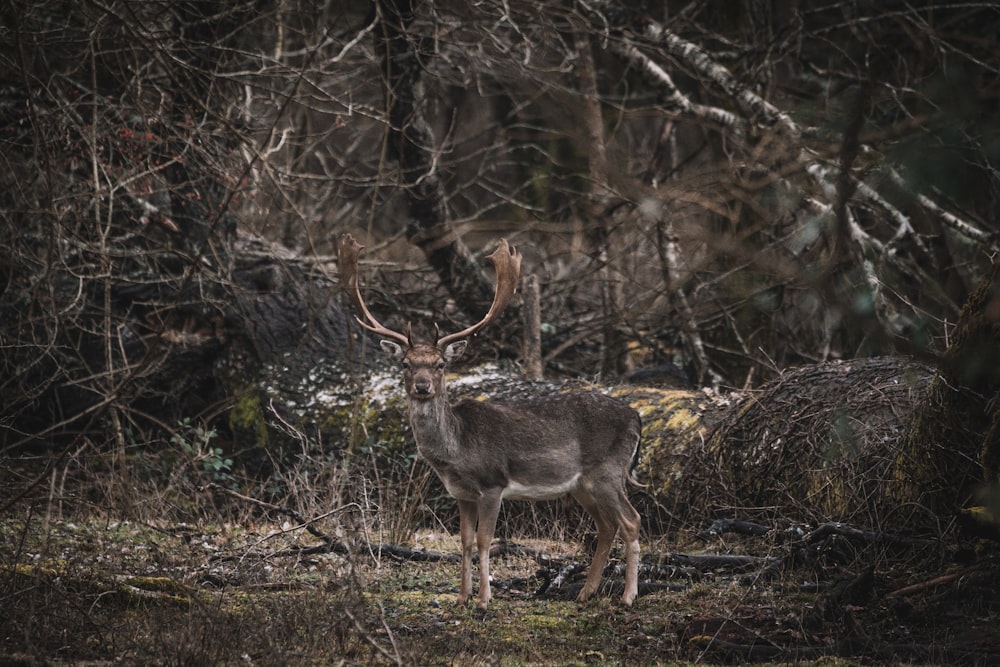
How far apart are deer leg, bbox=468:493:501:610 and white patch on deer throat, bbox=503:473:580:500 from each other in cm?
13

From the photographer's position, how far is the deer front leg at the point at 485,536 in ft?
23.7

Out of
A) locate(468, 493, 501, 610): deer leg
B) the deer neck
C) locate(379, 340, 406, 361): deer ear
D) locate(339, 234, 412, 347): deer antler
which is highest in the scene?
locate(339, 234, 412, 347): deer antler

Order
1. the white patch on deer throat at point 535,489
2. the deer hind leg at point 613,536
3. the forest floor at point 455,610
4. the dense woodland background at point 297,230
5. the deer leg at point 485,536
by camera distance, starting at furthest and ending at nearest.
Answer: the dense woodland background at point 297,230 → the white patch on deer throat at point 535,489 → the deer hind leg at point 613,536 → the deer leg at point 485,536 → the forest floor at point 455,610

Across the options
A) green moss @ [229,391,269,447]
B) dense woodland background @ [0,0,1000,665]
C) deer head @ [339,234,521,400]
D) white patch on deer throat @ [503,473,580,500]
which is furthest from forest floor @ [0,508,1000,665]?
green moss @ [229,391,269,447]

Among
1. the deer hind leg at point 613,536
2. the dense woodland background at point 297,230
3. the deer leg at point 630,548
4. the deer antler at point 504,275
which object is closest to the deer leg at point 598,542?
the deer hind leg at point 613,536

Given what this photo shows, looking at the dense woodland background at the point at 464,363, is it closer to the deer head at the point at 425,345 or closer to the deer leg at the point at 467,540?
the deer leg at the point at 467,540

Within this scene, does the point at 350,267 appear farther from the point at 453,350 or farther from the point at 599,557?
the point at 599,557

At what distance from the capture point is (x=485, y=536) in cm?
756

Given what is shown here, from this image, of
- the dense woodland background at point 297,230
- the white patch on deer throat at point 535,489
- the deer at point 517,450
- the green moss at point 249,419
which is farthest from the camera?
the green moss at point 249,419

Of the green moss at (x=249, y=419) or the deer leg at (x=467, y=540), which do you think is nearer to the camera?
the deer leg at (x=467, y=540)

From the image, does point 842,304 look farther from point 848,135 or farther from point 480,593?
point 480,593

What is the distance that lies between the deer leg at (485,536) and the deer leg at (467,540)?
0.20 feet

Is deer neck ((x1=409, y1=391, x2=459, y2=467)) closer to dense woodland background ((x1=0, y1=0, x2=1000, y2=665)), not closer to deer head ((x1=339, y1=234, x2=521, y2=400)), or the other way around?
deer head ((x1=339, y1=234, x2=521, y2=400))

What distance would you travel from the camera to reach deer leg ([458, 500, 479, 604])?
24.2 feet
